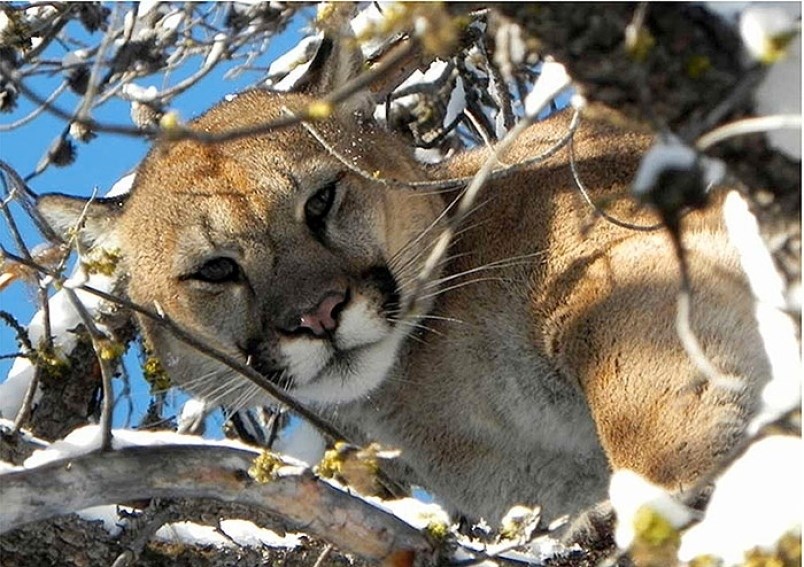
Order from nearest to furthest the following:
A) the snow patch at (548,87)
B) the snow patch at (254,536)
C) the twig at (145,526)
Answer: the snow patch at (548,87) < the twig at (145,526) < the snow patch at (254,536)

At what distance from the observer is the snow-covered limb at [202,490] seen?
9.52 ft

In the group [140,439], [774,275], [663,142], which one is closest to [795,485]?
[774,275]

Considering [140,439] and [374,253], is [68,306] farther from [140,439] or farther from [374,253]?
[140,439]

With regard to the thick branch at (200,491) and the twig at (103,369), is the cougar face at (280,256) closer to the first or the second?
the thick branch at (200,491)

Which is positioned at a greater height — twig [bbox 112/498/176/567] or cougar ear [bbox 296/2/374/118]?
cougar ear [bbox 296/2/374/118]

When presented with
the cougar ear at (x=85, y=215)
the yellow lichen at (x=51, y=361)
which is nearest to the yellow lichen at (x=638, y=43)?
the yellow lichen at (x=51, y=361)

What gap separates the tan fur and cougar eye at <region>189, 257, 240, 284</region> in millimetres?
26

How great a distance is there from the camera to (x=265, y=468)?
2.84 metres

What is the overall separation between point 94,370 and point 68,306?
23cm

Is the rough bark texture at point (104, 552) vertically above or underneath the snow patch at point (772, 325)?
underneath

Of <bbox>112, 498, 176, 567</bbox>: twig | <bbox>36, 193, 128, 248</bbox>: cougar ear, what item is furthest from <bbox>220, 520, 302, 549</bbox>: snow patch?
<bbox>36, 193, 128, 248</bbox>: cougar ear

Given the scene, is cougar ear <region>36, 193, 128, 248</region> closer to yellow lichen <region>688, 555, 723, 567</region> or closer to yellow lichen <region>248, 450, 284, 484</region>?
yellow lichen <region>248, 450, 284, 484</region>

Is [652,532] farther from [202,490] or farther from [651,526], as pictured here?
[202,490]

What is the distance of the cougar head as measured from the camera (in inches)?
145
